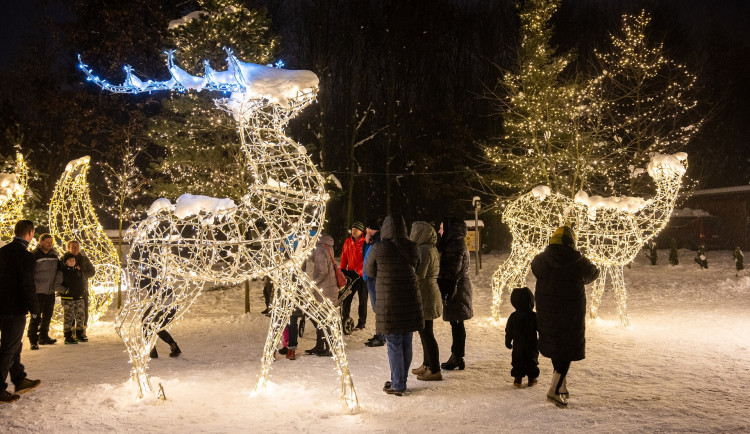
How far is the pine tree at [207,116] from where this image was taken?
12195mm

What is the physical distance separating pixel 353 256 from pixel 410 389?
3.61m

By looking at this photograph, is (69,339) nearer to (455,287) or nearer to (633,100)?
(455,287)

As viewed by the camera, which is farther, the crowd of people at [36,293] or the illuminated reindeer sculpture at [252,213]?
the crowd of people at [36,293]

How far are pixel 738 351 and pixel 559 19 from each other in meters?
21.3

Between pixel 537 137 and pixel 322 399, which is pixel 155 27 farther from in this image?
pixel 322 399

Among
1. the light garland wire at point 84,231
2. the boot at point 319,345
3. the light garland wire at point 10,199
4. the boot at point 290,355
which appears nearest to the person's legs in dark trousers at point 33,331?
the light garland wire at point 84,231

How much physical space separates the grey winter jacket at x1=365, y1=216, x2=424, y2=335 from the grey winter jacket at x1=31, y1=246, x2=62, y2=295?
5.44 meters

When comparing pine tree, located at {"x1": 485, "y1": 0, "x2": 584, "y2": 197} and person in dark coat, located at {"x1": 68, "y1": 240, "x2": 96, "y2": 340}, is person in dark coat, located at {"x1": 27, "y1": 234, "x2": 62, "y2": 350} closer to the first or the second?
person in dark coat, located at {"x1": 68, "y1": 240, "x2": 96, "y2": 340}

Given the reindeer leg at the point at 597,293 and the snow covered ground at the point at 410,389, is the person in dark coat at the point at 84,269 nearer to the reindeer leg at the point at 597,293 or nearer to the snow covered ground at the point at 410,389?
the snow covered ground at the point at 410,389

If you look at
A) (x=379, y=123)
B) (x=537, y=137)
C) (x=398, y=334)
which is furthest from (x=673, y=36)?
(x=398, y=334)

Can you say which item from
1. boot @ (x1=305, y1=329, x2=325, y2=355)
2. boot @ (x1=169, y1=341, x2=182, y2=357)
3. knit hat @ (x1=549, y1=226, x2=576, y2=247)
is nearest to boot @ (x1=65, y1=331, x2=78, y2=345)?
boot @ (x1=169, y1=341, x2=182, y2=357)

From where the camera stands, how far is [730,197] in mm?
25547

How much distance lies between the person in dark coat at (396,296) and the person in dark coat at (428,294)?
35 centimetres

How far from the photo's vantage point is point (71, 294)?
8859 mm
